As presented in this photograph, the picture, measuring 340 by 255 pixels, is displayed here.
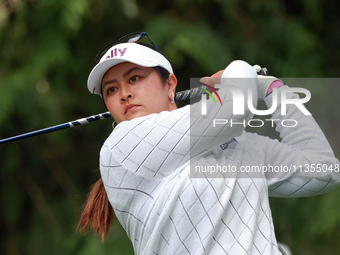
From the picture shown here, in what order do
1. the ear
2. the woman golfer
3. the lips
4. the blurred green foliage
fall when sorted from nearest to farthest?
the woman golfer < the lips < the ear < the blurred green foliage

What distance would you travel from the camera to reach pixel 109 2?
2299 millimetres

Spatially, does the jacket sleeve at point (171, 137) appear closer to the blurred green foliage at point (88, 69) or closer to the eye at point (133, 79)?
the eye at point (133, 79)

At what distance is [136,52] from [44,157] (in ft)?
5.33

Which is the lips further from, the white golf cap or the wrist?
the wrist

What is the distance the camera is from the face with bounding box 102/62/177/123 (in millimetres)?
987

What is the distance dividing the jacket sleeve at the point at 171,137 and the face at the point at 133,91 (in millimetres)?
97

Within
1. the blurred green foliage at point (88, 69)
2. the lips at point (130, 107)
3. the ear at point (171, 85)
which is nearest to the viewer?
the lips at point (130, 107)

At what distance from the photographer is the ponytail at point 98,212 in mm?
1070

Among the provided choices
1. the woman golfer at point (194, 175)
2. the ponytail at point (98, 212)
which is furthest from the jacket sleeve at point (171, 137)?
the ponytail at point (98, 212)

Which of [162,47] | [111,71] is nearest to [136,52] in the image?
[111,71]

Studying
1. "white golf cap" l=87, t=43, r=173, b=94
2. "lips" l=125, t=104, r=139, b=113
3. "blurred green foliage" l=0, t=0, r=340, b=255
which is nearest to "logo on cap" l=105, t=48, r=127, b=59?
"white golf cap" l=87, t=43, r=173, b=94

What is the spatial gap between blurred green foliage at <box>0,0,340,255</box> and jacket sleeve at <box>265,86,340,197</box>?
1.16 metres

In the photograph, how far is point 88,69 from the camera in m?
2.40

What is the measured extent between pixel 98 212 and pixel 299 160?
0.54m
